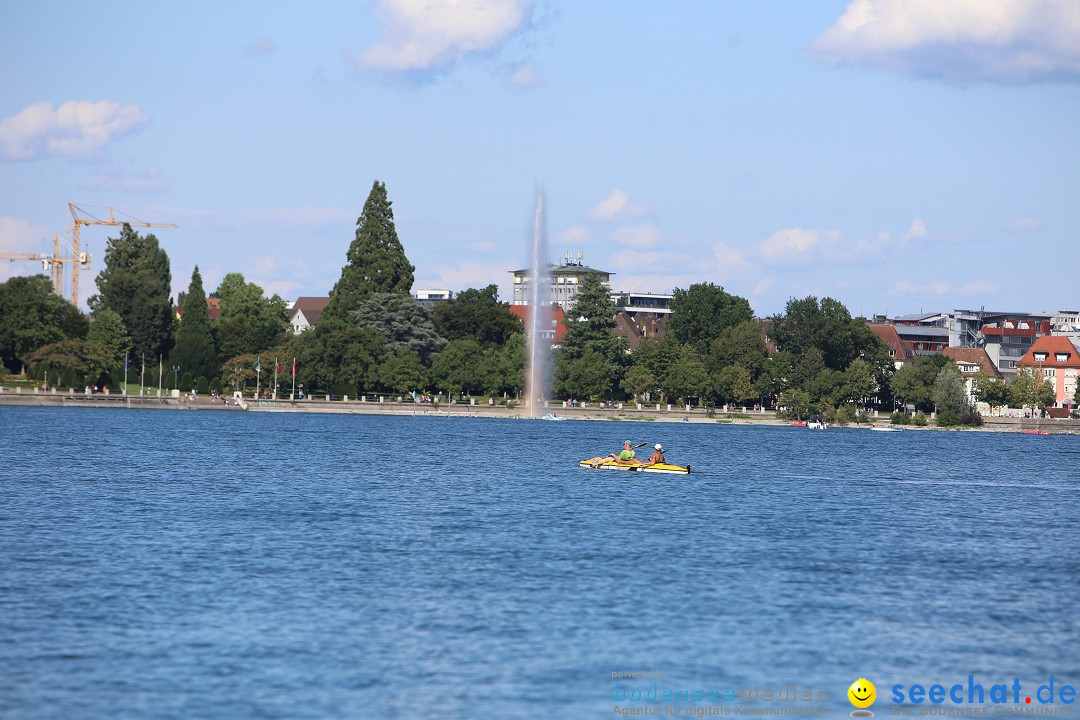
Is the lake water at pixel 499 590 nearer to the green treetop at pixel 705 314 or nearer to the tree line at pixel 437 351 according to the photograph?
the tree line at pixel 437 351

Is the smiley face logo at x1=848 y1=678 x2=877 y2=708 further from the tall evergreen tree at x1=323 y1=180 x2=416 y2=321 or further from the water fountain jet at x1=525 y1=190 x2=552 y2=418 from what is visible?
the tall evergreen tree at x1=323 y1=180 x2=416 y2=321

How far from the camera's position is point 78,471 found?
6469cm

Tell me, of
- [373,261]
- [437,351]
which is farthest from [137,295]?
[437,351]

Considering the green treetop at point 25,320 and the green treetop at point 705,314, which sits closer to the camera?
the green treetop at point 25,320

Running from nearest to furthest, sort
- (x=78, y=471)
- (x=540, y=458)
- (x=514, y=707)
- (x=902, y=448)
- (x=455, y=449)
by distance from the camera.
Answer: (x=514, y=707)
(x=78, y=471)
(x=540, y=458)
(x=455, y=449)
(x=902, y=448)

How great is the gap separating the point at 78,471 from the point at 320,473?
11.7 m

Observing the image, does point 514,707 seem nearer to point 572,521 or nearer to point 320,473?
point 572,521

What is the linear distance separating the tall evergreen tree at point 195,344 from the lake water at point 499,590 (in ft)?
334

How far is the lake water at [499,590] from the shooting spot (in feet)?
76.4

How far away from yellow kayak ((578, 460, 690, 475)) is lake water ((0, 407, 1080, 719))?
0.72 meters

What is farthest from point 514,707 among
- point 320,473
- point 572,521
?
point 320,473

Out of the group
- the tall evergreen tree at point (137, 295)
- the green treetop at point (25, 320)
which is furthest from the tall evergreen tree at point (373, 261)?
the green treetop at point (25, 320)

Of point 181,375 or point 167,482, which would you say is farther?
point 181,375

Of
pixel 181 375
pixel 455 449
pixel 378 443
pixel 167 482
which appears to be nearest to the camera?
pixel 167 482
